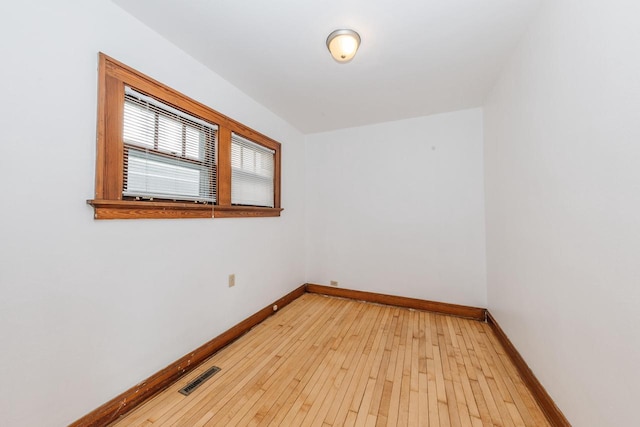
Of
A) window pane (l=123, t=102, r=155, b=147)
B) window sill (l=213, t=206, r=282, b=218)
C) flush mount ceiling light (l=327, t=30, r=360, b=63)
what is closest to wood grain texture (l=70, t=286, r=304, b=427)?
window sill (l=213, t=206, r=282, b=218)

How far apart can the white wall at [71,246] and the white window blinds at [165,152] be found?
194 mm

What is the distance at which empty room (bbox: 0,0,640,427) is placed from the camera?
42.7 inches

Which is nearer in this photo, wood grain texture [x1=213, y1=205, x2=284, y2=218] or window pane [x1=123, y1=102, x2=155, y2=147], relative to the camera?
window pane [x1=123, y1=102, x2=155, y2=147]

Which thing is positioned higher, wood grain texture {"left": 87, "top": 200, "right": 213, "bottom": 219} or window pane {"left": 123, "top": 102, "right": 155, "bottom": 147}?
window pane {"left": 123, "top": 102, "right": 155, "bottom": 147}

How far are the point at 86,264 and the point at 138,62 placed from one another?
1345 millimetres

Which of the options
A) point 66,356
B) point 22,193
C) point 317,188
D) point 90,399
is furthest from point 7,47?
point 317,188

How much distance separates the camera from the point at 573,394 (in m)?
1.21

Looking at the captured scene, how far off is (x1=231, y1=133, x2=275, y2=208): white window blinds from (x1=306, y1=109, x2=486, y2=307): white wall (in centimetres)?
100

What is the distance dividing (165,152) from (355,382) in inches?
87.6

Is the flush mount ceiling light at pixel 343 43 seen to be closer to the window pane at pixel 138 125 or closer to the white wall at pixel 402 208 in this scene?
the window pane at pixel 138 125

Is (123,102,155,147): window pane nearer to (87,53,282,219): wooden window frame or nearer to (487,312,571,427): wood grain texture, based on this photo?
(87,53,282,219): wooden window frame

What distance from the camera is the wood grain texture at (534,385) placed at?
1.32 meters

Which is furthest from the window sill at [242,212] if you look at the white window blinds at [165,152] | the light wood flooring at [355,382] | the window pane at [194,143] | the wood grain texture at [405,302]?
the wood grain texture at [405,302]

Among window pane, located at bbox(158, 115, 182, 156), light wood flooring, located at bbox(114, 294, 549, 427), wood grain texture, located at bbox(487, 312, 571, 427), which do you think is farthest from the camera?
window pane, located at bbox(158, 115, 182, 156)
